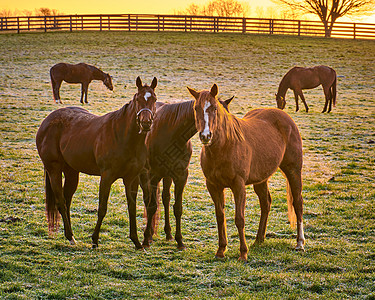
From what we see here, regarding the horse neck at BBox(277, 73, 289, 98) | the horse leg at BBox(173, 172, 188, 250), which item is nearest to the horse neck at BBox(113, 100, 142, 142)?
the horse leg at BBox(173, 172, 188, 250)

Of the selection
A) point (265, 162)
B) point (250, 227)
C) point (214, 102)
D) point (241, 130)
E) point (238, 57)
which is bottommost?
point (250, 227)

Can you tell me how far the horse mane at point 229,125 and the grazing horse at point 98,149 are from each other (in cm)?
81

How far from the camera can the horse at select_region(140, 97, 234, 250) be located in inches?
250

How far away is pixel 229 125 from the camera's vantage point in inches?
226

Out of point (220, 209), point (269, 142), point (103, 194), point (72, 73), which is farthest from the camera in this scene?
point (72, 73)

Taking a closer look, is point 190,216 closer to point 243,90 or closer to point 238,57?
point 243,90

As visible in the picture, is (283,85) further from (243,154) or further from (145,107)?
(145,107)

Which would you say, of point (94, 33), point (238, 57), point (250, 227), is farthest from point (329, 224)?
point (94, 33)

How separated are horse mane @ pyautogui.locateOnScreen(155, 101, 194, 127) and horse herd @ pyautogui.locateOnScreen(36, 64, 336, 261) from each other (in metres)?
0.01

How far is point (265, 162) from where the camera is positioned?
6160mm

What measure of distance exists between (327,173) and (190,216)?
444 cm

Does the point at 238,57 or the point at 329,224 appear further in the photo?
the point at 238,57

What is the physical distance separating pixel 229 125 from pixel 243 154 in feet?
1.28

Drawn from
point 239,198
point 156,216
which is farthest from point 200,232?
point 239,198
